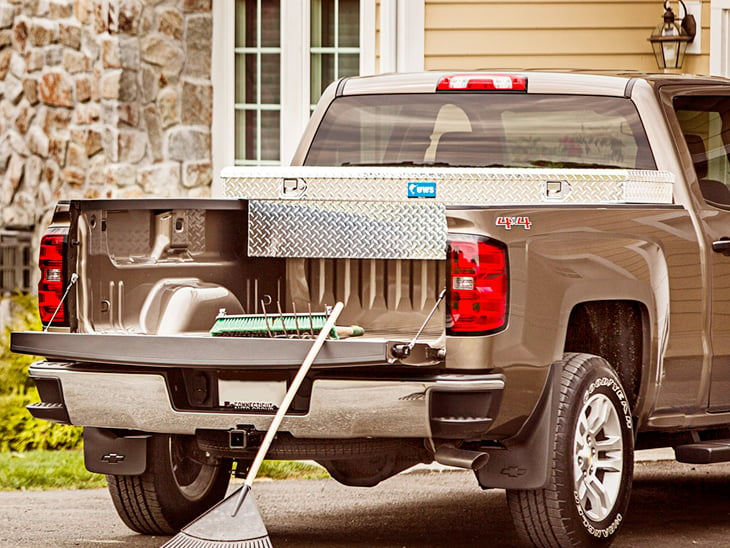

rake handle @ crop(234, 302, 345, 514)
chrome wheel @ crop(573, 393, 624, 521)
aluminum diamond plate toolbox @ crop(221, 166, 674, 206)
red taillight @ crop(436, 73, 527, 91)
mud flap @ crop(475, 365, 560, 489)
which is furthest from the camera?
red taillight @ crop(436, 73, 527, 91)

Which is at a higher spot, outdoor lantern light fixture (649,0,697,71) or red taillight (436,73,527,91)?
outdoor lantern light fixture (649,0,697,71)

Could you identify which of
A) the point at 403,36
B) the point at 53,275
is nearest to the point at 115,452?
the point at 53,275

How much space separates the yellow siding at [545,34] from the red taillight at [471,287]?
6.83 metres

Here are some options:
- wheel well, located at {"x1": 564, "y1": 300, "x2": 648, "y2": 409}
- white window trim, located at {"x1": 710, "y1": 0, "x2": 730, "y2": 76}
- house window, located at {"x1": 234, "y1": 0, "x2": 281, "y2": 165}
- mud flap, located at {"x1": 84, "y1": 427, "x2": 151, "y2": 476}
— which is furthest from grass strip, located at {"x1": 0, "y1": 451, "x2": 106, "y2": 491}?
white window trim, located at {"x1": 710, "y1": 0, "x2": 730, "y2": 76}

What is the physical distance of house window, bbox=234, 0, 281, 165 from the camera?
12.5m

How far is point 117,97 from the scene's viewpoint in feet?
39.8

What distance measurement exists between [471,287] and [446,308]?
11cm

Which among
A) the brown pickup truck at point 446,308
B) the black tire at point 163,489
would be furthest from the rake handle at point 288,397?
the black tire at point 163,489

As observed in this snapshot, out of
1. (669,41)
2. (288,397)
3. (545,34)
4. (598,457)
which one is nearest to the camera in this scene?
(288,397)

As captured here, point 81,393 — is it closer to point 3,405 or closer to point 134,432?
point 134,432

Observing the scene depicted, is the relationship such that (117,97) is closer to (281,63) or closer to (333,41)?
(281,63)

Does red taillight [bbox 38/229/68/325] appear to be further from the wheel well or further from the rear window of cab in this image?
the wheel well

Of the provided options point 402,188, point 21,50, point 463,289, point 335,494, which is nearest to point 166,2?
point 21,50

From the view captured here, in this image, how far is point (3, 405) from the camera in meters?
10.2
